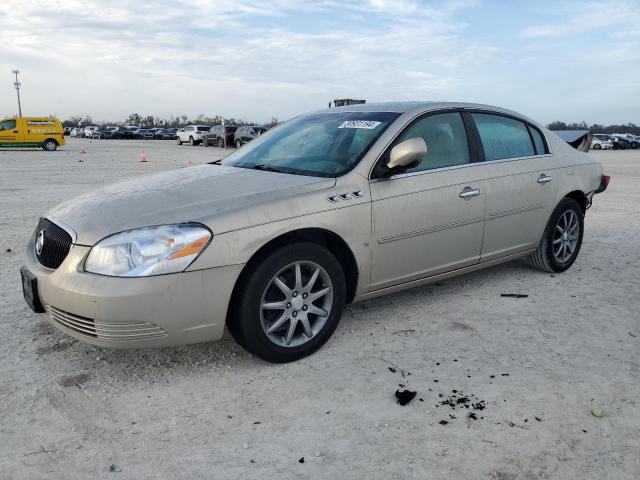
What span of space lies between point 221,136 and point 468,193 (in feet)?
117

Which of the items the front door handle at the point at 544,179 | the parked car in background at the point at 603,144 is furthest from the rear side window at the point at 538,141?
the parked car in background at the point at 603,144

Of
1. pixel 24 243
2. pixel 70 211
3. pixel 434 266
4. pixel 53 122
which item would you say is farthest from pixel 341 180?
pixel 53 122

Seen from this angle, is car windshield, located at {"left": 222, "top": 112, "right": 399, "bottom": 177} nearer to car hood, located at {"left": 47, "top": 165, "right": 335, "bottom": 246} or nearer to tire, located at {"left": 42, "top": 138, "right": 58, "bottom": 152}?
car hood, located at {"left": 47, "top": 165, "right": 335, "bottom": 246}

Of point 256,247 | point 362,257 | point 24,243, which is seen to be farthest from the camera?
point 24,243

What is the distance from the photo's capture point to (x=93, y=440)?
255 centimetres

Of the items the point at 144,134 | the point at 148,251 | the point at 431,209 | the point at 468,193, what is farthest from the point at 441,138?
the point at 144,134

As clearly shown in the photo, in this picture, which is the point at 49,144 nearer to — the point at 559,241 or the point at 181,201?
the point at 559,241

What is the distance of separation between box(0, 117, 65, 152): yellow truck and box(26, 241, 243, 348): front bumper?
1213 inches

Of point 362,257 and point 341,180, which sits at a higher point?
point 341,180

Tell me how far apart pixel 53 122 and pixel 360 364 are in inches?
1256

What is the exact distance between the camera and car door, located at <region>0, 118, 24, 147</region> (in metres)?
29.5

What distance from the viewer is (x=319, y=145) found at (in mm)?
4031

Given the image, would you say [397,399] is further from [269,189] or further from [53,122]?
Answer: [53,122]

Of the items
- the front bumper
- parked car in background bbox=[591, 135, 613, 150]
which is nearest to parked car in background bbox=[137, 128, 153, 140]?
parked car in background bbox=[591, 135, 613, 150]
